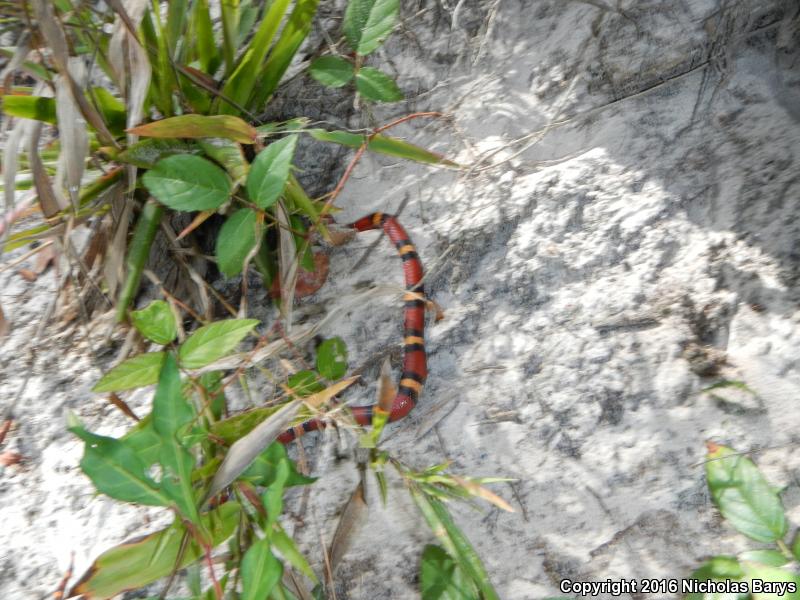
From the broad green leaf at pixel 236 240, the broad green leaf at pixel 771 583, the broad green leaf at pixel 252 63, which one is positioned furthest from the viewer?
the broad green leaf at pixel 252 63

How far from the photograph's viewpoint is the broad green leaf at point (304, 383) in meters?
1.70

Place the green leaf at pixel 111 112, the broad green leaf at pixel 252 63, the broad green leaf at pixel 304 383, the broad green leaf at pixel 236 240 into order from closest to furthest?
the broad green leaf at pixel 236 240, the broad green leaf at pixel 304 383, the green leaf at pixel 111 112, the broad green leaf at pixel 252 63

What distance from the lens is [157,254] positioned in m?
1.98

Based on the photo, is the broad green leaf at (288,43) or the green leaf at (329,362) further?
the broad green leaf at (288,43)

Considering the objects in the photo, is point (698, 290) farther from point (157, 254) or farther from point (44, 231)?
point (44, 231)

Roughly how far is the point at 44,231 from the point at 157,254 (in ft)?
1.06

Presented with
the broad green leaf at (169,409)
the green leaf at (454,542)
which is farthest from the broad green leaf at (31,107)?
the green leaf at (454,542)

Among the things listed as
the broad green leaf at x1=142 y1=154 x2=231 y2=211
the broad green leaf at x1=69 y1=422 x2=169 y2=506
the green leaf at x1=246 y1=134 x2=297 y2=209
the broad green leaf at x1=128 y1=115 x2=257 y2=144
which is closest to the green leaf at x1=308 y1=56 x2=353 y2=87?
the broad green leaf at x1=128 y1=115 x2=257 y2=144

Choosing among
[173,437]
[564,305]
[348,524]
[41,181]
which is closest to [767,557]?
[564,305]

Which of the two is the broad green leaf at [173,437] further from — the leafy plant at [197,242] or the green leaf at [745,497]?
the green leaf at [745,497]

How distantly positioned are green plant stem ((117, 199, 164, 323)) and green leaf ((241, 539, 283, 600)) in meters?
0.94

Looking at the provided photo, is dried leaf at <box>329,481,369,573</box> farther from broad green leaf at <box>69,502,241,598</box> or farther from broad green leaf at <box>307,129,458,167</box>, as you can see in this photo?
broad green leaf at <box>307,129,458,167</box>

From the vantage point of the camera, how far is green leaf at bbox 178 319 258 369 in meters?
1.46

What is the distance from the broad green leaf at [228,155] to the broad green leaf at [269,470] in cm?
73
